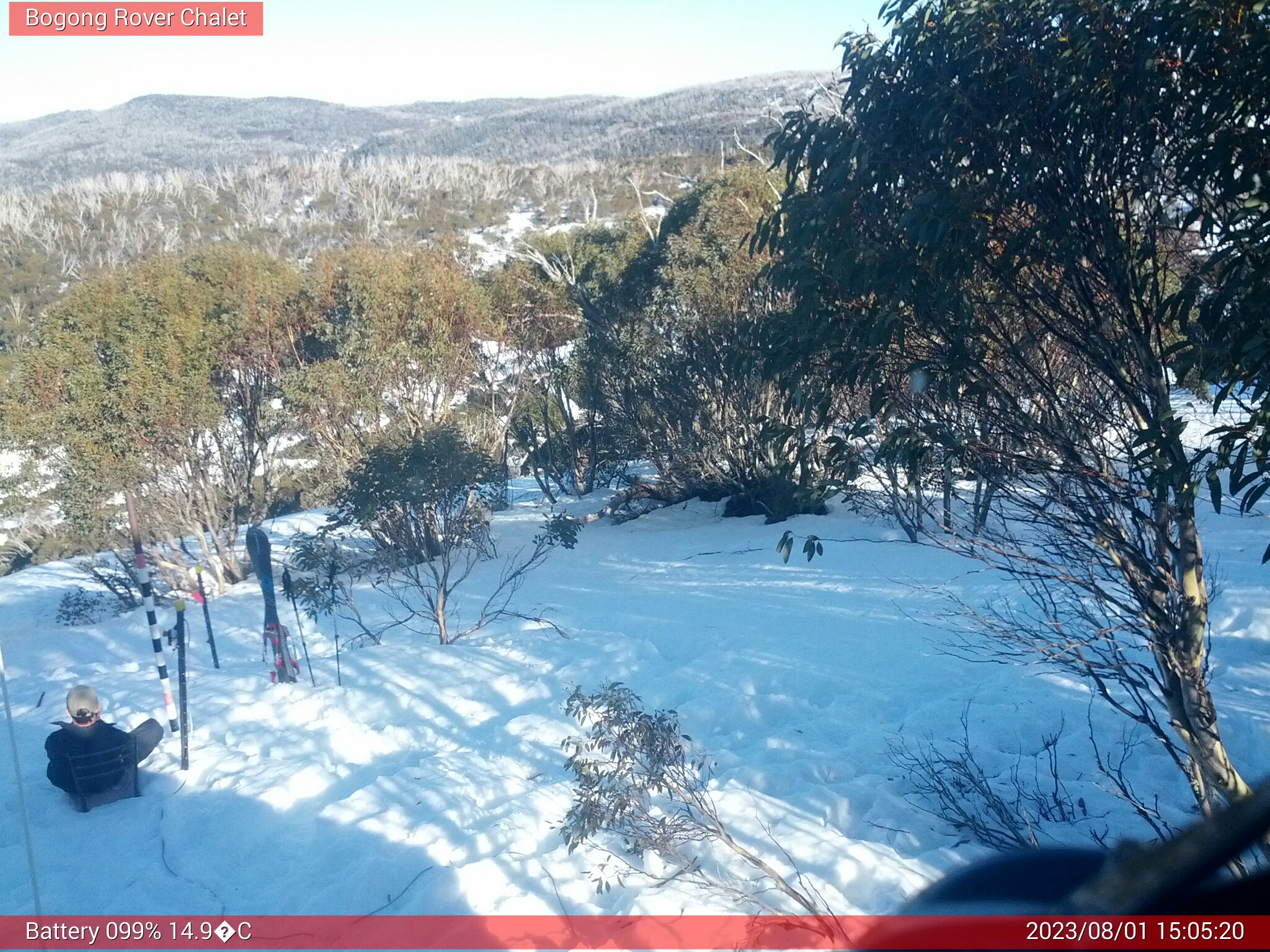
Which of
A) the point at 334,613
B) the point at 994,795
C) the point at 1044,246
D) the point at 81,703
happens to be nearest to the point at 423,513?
the point at 334,613

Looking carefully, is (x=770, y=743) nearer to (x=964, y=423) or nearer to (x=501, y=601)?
(x=964, y=423)

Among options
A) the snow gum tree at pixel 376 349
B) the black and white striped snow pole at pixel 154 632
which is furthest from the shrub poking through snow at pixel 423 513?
the snow gum tree at pixel 376 349

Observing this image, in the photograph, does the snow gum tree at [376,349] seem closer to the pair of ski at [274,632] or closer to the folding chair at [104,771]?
the pair of ski at [274,632]

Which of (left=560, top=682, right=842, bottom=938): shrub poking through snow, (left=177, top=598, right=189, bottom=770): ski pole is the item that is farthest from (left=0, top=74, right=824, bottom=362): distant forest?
(left=560, top=682, right=842, bottom=938): shrub poking through snow

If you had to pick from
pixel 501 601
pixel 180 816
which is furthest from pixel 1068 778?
pixel 501 601

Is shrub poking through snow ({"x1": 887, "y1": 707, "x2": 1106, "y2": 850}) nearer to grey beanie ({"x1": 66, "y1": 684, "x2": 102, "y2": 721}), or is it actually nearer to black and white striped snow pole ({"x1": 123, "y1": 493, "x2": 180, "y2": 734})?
grey beanie ({"x1": 66, "y1": 684, "x2": 102, "y2": 721})

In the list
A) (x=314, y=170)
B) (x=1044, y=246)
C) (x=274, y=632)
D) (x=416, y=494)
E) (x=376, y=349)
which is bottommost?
(x=274, y=632)

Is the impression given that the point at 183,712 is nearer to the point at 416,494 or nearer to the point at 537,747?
the point at 537,747
